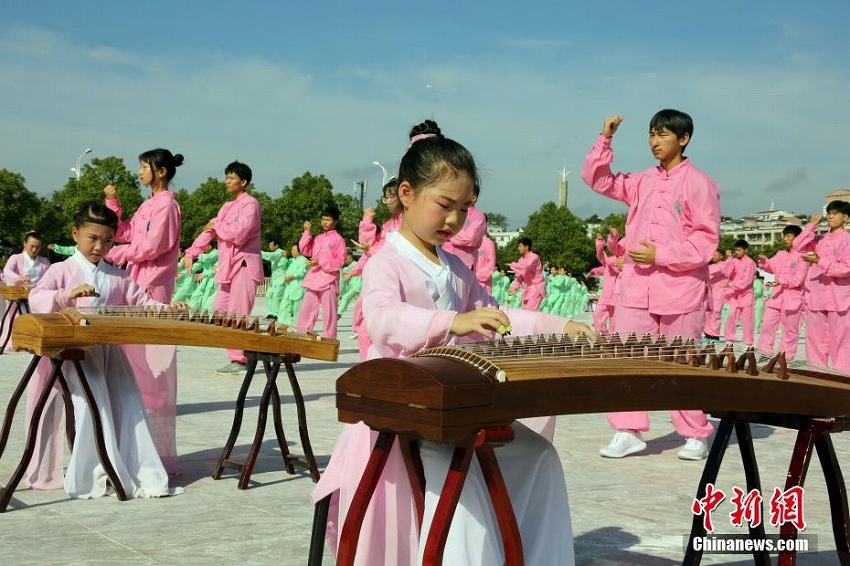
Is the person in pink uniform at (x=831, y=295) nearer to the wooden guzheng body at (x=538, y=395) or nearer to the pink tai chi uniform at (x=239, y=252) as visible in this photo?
the pink tai chi uniform at (x=239, y=252)

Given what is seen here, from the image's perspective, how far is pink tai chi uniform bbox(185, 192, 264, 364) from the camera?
10.8m

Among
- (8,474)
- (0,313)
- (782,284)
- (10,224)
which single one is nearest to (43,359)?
(8,474)

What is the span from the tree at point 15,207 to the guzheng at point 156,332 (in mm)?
40400

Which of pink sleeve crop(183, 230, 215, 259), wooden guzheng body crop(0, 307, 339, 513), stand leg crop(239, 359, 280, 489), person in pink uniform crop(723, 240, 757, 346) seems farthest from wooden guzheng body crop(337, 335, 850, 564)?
person in pink uniform crop(723, 240, 757, 346)

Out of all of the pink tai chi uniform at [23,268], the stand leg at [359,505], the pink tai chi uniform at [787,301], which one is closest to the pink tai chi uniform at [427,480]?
the stand leg at [359,505]

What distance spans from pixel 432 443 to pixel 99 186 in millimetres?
50585

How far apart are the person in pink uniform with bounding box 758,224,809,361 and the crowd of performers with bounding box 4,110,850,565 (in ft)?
6.84

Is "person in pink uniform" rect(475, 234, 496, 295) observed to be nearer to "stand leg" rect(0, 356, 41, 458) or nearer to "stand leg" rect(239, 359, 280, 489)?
"stand leg" rect(239, 359, 280, 489)

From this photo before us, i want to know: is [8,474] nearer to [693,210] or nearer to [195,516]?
[195,516]

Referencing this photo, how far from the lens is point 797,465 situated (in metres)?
3.40

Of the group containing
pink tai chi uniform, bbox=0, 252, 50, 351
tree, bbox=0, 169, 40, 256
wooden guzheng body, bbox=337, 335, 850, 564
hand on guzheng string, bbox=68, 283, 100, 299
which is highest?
tree, bbox=0, 169, 40, 256

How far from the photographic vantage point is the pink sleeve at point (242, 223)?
35.3ft

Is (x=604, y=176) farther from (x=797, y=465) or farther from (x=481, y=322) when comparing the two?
(x=481, y=322)

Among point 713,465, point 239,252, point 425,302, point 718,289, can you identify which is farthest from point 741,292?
point 425,302
